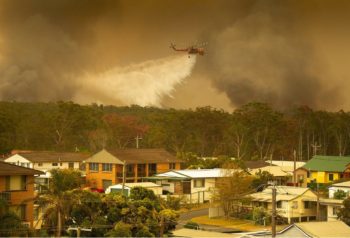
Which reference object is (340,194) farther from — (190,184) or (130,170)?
(130,170)

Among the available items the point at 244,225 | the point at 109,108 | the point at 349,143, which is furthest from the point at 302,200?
the point at 109,108

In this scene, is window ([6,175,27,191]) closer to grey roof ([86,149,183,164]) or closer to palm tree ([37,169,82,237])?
palm tree ([37,169,82,237])

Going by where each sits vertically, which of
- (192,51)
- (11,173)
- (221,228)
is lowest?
(221,228)

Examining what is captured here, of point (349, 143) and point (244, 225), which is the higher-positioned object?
point (349, 143)

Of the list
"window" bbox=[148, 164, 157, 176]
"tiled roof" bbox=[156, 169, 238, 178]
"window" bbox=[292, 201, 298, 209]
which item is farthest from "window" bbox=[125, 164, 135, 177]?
"window" bbox=[292, 201, 298, 209]

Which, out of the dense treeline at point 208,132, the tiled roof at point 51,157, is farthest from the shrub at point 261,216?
the dense treeline at point 208,132

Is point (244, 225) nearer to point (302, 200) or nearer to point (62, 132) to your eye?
point (302, 200)

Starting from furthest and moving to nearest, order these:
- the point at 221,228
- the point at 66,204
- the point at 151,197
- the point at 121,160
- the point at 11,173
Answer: the point at 121,160 → the point at 221,228 → the point at 151,197 → the point at 11,173 → the point at 66,204
